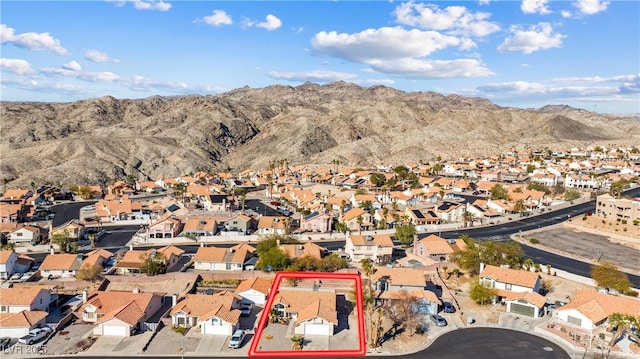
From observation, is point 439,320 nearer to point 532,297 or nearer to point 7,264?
point 532,297

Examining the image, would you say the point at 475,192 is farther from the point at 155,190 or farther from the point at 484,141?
the point at 484,141

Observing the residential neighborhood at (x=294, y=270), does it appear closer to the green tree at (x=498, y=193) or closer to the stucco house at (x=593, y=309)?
the stucco house at (x=593, y=309)

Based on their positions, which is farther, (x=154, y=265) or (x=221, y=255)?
(x=221, y=255)

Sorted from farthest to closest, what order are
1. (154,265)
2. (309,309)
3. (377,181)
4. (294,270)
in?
(377,181)
(294,270)
(154,265)
(309,309)

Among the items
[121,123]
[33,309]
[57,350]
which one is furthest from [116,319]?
[121,123]

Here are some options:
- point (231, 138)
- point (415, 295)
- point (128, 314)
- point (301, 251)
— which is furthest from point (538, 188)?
point (231, 138)

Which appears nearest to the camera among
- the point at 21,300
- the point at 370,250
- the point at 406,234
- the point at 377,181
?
the point at 21,300

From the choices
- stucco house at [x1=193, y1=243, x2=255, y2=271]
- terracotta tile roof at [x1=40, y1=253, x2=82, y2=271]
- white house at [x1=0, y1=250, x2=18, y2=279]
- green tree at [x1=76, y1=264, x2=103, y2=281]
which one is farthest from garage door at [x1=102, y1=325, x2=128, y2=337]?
white house at [x1=0, y1=250, x2=18, y2=279]

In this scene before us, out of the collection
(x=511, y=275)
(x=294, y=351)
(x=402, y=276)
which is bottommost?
(x=402, y=276)

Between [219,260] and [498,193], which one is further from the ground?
[498,193]
